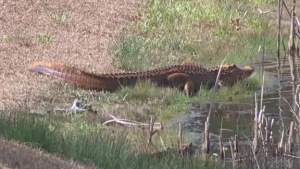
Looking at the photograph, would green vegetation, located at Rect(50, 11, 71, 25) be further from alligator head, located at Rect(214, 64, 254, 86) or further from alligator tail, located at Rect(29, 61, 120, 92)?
alligator head, located at Rect(214, 64, 254, 86)

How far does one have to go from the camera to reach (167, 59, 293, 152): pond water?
9.03m

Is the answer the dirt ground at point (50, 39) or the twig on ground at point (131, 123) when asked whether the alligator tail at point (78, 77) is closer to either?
the dirt ground at point (50, 39)

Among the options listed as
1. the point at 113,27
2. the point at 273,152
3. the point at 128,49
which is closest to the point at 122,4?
the point at 113,27

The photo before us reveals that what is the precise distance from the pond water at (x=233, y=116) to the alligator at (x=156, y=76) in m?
0.51

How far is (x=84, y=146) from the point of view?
21.6 ft

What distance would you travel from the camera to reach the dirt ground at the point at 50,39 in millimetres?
9702

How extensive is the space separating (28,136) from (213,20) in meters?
8.73

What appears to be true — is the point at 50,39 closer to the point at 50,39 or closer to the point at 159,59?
the point at 50,39

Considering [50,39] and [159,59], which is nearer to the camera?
[50,39]

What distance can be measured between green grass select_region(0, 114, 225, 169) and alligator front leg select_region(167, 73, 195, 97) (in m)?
4.08

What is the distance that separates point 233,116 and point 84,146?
366 cm

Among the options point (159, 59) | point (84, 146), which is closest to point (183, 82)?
point (159, 59)

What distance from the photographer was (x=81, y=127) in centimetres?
805

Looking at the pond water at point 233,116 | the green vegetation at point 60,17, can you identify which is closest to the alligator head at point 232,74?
the pond water at point 233,116
